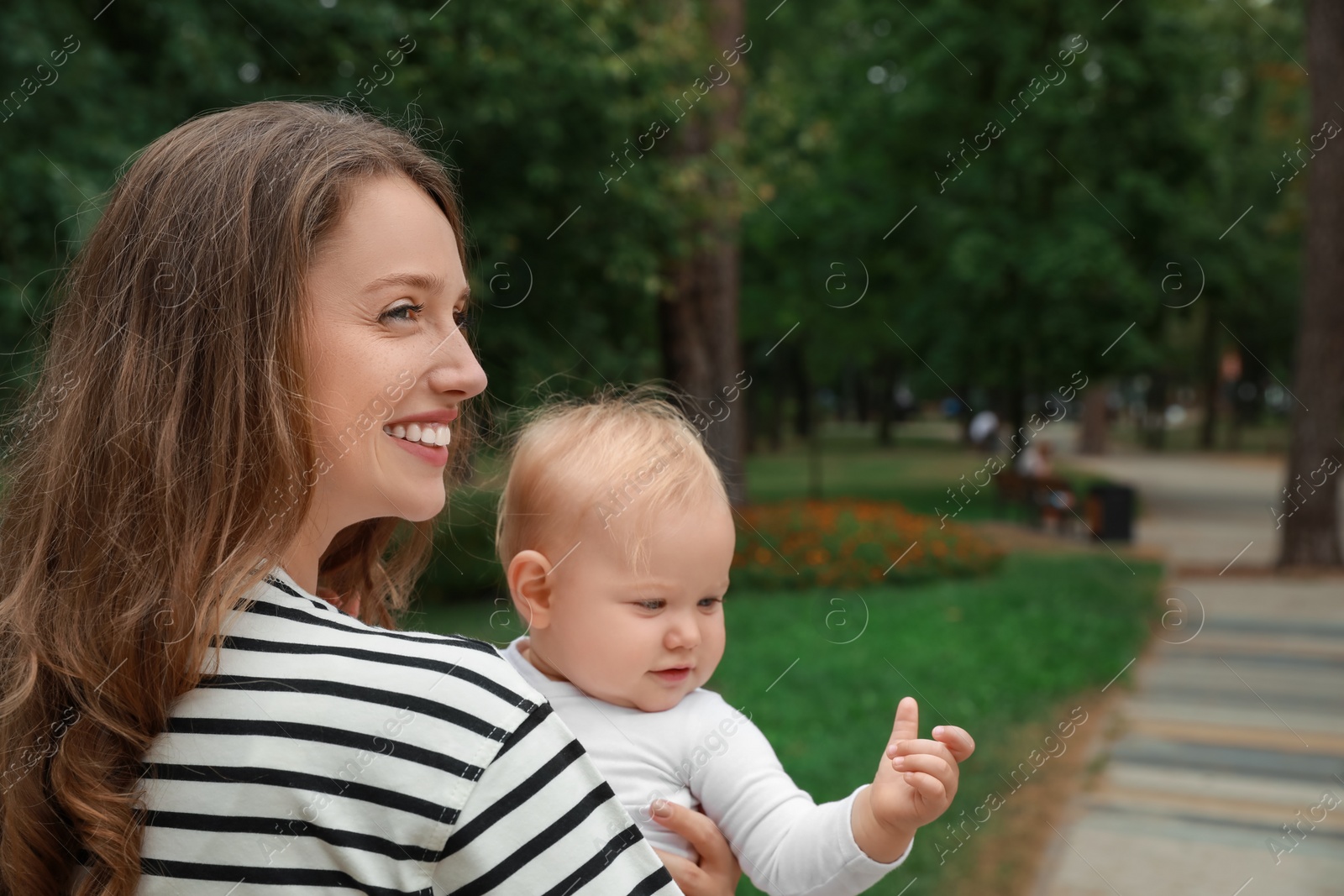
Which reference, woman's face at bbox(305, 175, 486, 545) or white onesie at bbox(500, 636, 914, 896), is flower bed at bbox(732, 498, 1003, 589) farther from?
woman's face at bbox(305, 175, 486, 545)

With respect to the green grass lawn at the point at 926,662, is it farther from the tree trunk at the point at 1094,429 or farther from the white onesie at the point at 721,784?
the tree trunk at the point at 1094,429

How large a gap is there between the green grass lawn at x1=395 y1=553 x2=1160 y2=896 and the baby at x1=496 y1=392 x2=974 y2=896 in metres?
2.23

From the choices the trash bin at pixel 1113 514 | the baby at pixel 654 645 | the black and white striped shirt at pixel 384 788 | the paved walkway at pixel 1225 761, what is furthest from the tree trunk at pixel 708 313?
the black and white striped shirt at pixel 384 788

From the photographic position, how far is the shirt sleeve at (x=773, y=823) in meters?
1.41

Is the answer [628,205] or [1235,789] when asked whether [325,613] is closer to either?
[1235,789]

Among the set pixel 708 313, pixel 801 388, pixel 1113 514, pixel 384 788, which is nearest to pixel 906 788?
pixel 384 788

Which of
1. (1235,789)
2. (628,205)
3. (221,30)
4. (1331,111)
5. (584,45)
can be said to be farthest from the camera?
(1331,111)

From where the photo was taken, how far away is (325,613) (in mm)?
1160

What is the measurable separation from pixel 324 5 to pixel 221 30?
0.68 metres

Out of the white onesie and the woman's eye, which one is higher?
the woman's eye

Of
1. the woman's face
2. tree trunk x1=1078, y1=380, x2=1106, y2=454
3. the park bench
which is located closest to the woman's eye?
the woman's face

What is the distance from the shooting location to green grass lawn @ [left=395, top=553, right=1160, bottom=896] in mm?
5234

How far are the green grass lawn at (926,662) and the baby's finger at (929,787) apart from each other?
2.63 metres

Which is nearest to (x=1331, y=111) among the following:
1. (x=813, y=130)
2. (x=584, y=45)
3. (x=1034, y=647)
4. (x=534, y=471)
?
(x=813, y=130)
